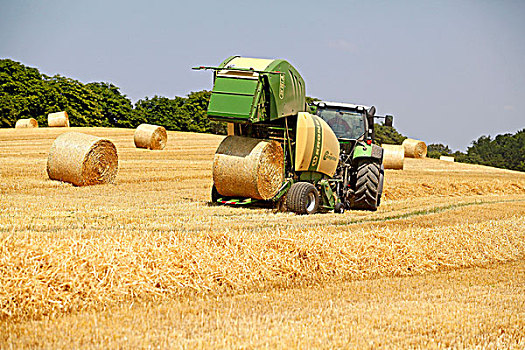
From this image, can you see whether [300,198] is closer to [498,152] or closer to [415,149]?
[415,149]

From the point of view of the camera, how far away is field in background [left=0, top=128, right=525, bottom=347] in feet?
15.7

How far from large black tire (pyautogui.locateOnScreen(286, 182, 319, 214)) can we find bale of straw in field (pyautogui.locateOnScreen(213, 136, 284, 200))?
1.08 feet

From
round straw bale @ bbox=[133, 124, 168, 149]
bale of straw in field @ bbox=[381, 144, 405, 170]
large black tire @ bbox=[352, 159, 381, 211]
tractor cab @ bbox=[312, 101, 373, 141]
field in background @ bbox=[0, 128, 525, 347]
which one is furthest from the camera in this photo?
round straw bale @ bbox=[133, 124, 168, 149]

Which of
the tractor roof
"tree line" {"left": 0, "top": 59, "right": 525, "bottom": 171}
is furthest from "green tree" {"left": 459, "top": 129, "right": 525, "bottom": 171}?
the tractor roof

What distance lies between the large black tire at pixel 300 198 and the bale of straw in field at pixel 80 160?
19.8 ft

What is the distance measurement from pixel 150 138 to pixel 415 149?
49.2 ft

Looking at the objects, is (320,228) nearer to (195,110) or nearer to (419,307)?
(419,307)

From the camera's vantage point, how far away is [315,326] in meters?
4.37

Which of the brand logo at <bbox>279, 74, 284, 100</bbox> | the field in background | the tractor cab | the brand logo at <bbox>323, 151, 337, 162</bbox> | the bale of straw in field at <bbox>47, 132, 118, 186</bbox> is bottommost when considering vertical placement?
the field in background

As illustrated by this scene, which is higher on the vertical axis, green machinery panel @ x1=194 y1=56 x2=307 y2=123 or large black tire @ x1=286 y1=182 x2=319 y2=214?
green machinery panel @ x1=194 y1=56 x2=307 y2=123

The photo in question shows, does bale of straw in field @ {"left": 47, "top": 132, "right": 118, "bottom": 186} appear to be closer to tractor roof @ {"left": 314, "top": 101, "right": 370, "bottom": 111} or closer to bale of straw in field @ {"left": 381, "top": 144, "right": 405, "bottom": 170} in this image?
tractor roof @ {"left": 314, "top": 101, "right": 370, "bottom": 111}

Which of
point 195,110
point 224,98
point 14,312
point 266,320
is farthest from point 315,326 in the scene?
point 195,110

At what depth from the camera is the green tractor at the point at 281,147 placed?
1009 centimetres

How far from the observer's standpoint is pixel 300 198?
34.5 feet
